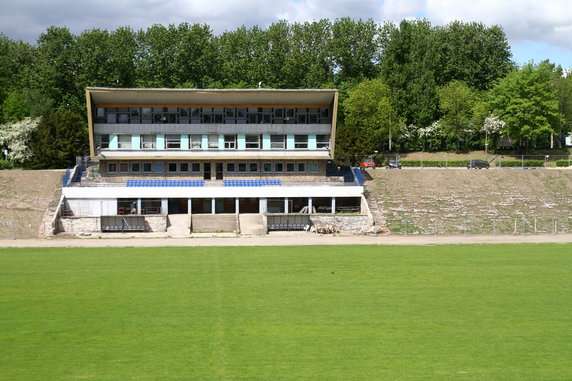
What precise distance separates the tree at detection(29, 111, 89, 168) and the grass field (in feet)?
117

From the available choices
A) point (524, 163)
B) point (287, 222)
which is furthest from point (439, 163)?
point (287, 222)

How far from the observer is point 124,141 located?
63.2 metres

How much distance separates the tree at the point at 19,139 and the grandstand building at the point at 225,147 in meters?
15.5

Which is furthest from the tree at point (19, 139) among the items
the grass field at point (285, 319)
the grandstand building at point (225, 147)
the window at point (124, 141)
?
the grass field at point (285, 319)

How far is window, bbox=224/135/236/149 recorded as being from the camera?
209ft

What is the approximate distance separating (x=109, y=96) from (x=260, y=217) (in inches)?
771

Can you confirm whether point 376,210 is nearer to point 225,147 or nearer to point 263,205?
point 263,205

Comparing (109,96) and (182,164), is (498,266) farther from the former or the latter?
(109,96)

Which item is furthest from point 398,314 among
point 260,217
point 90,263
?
point 260,217

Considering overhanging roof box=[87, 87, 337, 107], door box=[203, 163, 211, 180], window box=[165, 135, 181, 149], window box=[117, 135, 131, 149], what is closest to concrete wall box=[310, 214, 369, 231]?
overhanging roof box=[87, 87, 337, 107]

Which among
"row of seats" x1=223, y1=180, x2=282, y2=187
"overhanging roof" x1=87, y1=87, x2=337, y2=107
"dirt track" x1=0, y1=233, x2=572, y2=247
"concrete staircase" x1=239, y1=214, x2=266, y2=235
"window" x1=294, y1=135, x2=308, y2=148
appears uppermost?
"overhanging roof" x1=87, y1=87, x2=337, y2=107

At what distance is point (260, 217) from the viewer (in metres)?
56.6

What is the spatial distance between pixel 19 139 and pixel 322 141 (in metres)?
37.9

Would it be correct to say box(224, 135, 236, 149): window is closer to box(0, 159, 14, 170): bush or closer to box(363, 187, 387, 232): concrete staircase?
box(363, 187, 387, 232): concrete staircase
